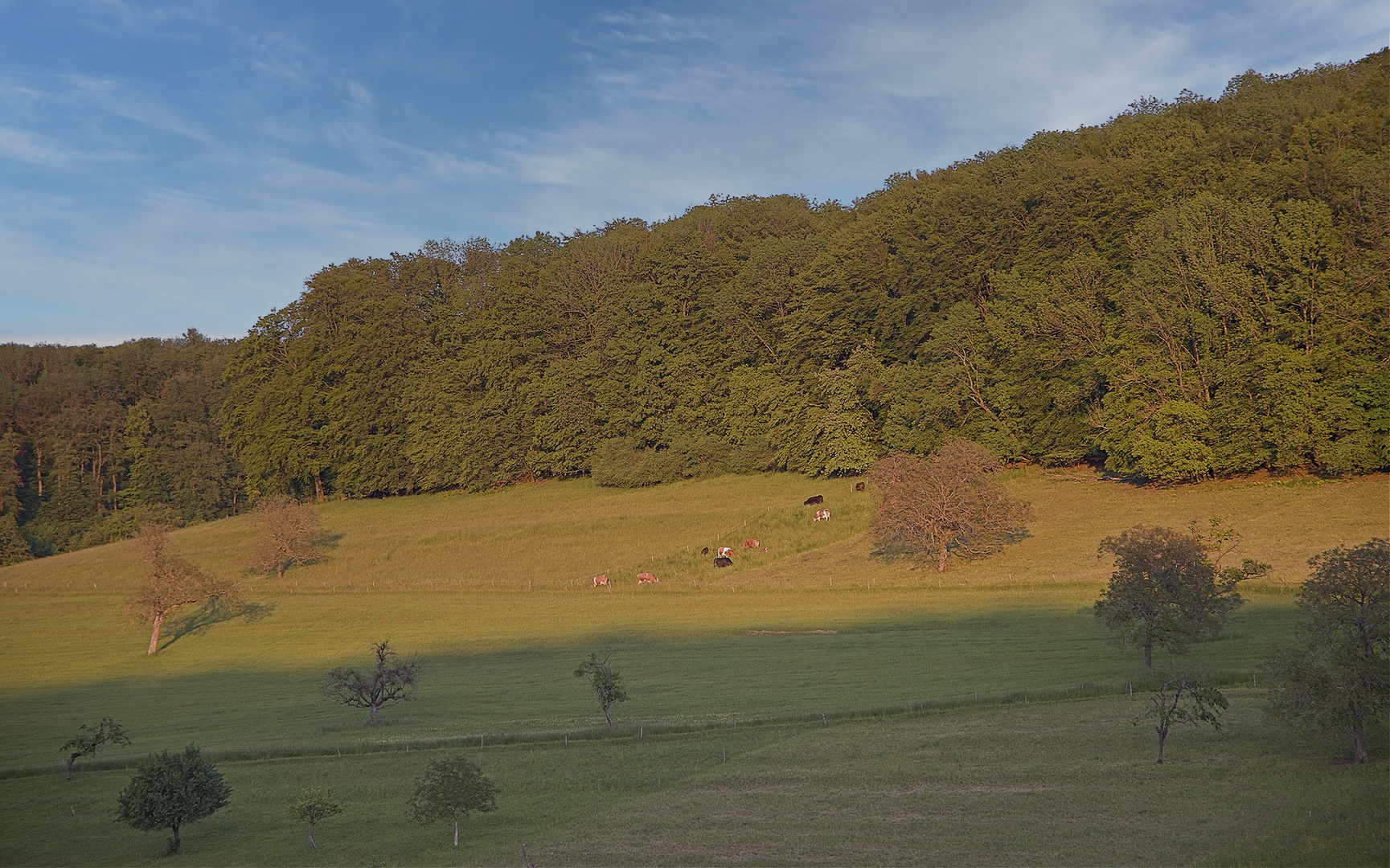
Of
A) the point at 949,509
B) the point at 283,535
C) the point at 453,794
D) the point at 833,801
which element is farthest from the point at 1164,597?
the point at 283,535

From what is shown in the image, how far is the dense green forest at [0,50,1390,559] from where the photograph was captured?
54438 millimetres

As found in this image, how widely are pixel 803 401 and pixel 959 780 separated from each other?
58.8m

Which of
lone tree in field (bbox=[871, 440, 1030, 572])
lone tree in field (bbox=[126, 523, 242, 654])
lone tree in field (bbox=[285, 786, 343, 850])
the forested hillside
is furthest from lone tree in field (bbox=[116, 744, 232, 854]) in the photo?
the forested hillside

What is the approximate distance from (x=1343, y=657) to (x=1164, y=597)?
1076 centimetres

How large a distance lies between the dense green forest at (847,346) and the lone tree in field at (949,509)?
1145cm

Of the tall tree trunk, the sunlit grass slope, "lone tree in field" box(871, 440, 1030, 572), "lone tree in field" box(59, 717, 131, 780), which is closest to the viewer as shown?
"lone tree in field" box(59, 717, 131, 780)

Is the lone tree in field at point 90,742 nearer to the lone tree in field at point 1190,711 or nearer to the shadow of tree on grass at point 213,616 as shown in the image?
the shadow of tree on grass at point 213,616

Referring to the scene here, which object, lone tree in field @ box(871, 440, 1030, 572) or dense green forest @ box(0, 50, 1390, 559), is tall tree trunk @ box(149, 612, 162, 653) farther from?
lone tree in field @ box(871, 440, 1030, 572)

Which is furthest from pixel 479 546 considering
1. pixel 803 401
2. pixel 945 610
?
pixel 945 610

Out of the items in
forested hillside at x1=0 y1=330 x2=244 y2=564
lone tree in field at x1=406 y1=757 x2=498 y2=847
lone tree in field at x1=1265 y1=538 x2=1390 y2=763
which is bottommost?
lone tree in field at x1=406 y1=757 x2=498 y2=847

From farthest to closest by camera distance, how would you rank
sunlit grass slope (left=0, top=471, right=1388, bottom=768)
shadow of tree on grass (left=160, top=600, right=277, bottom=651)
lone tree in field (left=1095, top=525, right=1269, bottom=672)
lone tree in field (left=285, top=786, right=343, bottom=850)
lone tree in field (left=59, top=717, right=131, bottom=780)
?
1. shadow of tree on grass (left=160, top=600, right=277, bottom=651)
2. sunlit grass slope (left=0, top=471, right=1388, bottom=768)
3. lone tree in field (left=1095, top=525, right=1269, bottom=672)
4. lone tree in field (left=59, top=717, right=131, bottom=780)
5. lone tree in field (left=285, top=786, right=343, bottom=850)

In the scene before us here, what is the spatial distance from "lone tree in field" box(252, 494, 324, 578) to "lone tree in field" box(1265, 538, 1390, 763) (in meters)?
61.4

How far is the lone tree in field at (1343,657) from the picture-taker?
1850 cm

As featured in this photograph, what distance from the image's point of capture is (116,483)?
112 m
